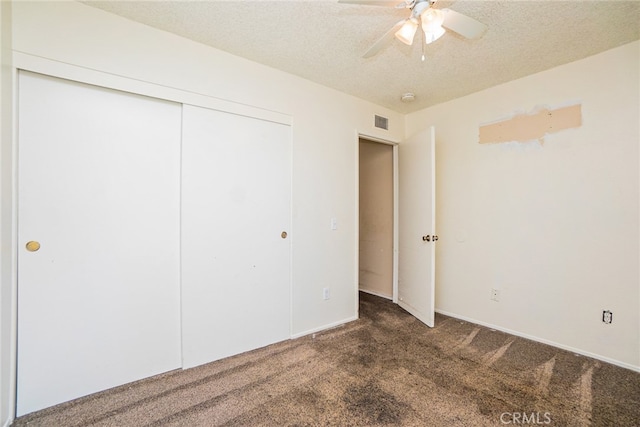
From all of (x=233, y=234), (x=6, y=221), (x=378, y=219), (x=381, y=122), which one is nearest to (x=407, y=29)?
(x=381, y=122)

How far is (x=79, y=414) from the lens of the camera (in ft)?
5.22

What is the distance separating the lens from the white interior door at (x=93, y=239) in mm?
Answer: 1595

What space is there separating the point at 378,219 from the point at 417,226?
0.88 metres

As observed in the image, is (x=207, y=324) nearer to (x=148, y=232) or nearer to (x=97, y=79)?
(x=148, y=232)

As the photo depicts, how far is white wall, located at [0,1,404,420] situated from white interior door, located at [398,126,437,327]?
461 mm

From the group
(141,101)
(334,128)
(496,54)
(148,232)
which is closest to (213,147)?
(141,101)

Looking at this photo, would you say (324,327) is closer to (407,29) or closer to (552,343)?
(552,343)

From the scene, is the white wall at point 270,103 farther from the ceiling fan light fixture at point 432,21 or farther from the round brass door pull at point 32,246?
the ceiling fan light fixture at point 432,21

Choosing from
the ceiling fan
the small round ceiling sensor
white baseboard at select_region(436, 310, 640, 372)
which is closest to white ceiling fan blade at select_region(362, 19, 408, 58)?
the ceiling fan

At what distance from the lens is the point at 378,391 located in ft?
5.85

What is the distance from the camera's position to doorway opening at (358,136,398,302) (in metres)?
3.67

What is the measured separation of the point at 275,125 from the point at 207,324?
1699 mm

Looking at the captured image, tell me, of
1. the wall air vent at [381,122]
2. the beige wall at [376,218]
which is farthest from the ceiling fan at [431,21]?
the beige wall at [376,218]
